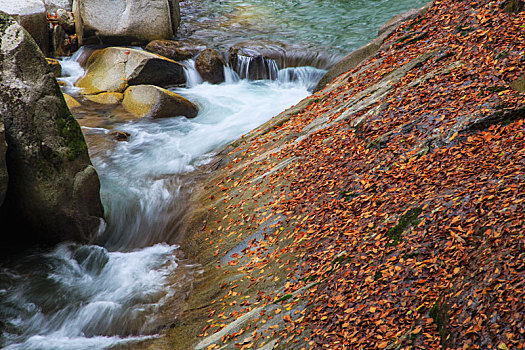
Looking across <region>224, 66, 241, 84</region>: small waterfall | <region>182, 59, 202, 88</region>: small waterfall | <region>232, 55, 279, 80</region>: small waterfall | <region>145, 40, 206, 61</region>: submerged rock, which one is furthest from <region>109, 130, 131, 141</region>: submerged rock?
<region>232, 55, 279, 80</region>: small waterfall

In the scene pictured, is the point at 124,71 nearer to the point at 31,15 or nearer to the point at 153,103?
the point at 153,103

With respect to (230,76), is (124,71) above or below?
above

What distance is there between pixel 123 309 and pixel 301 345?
3.36 metres

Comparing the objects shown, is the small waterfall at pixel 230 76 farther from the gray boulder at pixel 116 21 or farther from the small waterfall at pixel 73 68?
the small waterfall at pixel 73 68

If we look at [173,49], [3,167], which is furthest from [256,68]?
[3,167]

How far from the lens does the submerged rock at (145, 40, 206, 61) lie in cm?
1595

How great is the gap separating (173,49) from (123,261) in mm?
10553

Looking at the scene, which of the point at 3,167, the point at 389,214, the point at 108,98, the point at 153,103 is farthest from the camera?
the point at 108,98

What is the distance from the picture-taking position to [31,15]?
1497cm

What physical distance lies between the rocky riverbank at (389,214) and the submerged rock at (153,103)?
4.56m

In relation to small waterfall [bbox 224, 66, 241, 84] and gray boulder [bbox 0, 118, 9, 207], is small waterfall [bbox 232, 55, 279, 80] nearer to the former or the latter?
small waterfall [bbox 224, 66, 241, 84]

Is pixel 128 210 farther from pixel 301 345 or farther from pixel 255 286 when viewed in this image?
pixel 301 345

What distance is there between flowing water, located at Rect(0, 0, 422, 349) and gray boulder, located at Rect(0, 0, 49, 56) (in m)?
1.31

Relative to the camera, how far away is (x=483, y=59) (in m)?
6.62
